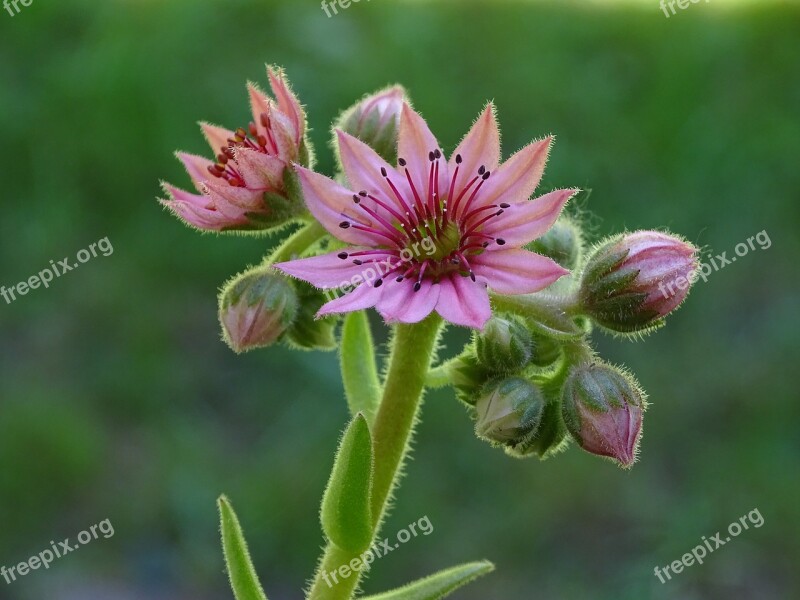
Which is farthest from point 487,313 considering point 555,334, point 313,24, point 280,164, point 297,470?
point 313,24

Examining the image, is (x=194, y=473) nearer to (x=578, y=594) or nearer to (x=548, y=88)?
Result: (x=578, y=594)

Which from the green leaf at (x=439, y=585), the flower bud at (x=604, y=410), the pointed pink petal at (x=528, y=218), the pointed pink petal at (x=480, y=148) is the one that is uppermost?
the pointed pink petal at (x=480, y=148)

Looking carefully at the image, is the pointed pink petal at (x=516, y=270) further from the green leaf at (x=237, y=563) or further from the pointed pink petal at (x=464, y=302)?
the green leaf at (x=237, y=563)

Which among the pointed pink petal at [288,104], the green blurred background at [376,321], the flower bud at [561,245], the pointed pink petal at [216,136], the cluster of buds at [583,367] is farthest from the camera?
the green blurred background at [376,321]

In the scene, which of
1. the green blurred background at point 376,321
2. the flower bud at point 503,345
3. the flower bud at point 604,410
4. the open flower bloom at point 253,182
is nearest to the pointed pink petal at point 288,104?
the open flower bloom at point 253,182

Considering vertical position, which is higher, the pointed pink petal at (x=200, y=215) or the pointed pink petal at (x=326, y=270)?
the pointed pink petal at (x=200, y=215)

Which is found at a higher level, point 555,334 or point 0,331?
point 0,331
